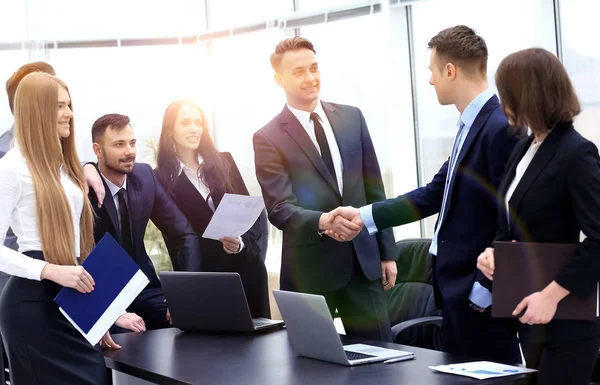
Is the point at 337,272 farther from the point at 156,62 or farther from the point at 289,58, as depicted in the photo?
the point at 156,62

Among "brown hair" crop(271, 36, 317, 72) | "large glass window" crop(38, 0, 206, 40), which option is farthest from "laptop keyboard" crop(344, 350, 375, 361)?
"large glass window" crop(38, 0, 206, 40)

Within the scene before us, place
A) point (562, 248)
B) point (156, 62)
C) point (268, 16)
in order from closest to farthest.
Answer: point (562, 248), point (268, 16), point (156, 62)

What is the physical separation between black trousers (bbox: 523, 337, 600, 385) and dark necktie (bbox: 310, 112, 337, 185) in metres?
1.39

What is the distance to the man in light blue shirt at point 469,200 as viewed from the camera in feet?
8.36

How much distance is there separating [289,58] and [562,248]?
1.67 m

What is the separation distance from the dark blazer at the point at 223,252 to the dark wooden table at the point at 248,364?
901 mm

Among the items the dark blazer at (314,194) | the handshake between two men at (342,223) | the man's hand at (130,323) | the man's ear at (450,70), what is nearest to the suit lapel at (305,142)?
the dark blazer at (314,194)

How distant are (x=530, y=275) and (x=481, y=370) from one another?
27cm

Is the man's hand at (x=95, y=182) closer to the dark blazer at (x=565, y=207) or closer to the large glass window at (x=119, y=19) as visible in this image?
the dark blazer at (x=565, y=207)

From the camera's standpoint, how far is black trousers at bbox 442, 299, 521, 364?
2547mm

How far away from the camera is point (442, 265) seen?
2.64 meters

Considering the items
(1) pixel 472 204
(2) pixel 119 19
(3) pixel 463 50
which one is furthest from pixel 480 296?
(2) pixel 119 19

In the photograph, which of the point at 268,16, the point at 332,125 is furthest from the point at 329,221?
the point at 268,16

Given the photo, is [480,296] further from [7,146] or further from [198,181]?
[7,146]
